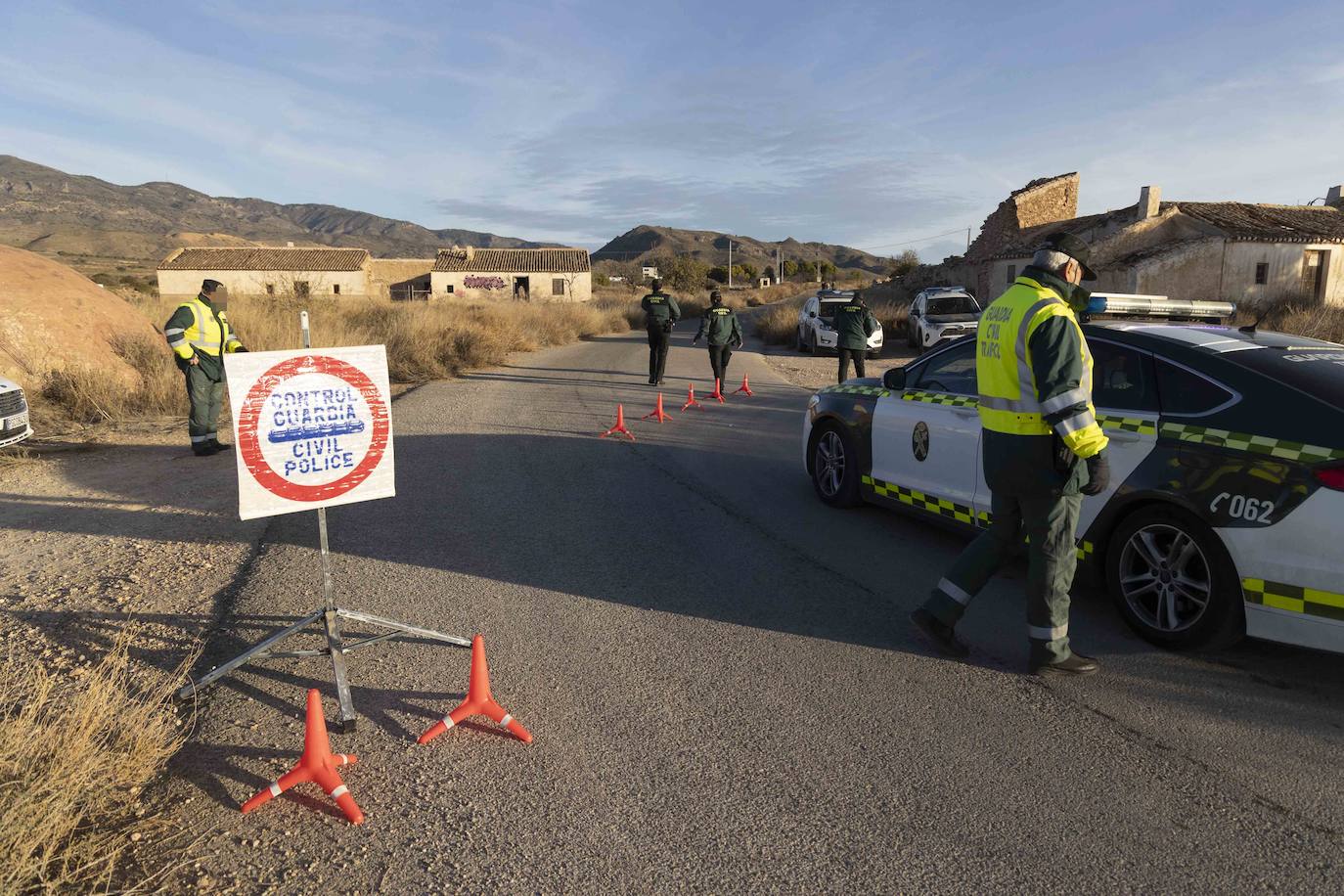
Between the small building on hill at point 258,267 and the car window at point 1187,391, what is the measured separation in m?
61.2

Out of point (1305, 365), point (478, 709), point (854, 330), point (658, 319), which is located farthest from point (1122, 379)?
point (658, 319)

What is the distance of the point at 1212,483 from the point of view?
4.05m

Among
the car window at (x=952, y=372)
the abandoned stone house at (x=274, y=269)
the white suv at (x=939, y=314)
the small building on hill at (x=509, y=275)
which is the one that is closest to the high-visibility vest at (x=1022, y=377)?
the car window at (x=952, y=372)

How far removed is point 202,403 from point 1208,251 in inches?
1185

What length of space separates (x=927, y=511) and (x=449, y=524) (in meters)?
3.57

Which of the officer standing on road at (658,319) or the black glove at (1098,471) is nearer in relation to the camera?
the black glove at (1098,471)

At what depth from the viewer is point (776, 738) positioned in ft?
11.6

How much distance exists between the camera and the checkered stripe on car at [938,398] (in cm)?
573

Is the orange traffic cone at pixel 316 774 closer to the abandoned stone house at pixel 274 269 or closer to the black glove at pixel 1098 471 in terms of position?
the black glove at pixel 1098 471

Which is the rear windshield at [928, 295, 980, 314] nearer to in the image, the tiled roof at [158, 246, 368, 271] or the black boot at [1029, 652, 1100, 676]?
the black boot at [1029, 652, 1100, 676]

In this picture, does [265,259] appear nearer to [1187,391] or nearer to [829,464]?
[829,464]

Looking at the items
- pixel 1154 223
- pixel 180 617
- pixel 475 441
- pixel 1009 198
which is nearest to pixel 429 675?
pixel 180 617

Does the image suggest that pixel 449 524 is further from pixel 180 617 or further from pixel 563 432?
pixel 563 432

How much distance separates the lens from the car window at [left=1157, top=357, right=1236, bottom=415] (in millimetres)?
4266
